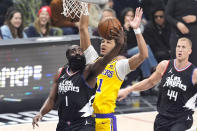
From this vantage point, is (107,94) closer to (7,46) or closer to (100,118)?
(100,118)

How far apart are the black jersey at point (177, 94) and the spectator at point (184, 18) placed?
10.7ft

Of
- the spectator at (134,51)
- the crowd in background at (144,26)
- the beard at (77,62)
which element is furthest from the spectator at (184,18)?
the beard at (77,62)

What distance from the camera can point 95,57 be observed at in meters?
5.83

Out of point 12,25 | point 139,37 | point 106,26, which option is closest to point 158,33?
point 12,25

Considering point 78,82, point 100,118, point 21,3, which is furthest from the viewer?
point 21,3

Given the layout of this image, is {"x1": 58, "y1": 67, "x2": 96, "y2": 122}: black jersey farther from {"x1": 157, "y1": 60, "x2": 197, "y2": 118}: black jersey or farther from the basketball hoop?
{"x1": 157, "y1": 60, "x2": 197, "y2": 118}: black jersey

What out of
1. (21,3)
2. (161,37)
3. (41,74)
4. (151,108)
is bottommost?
(151,108)

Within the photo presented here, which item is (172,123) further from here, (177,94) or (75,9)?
(75,9)

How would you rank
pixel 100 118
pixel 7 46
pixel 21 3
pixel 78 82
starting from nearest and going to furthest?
pixel 78 82
pixel 100 118
pixel 7 46
pixel 21 3

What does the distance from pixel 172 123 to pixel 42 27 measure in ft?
17.1

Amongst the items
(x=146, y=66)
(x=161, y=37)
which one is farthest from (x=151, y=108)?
(x=161, y=37)

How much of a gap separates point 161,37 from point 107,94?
581cm

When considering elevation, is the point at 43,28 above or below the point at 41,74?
above

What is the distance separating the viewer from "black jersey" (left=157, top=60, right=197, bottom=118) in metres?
6.28
